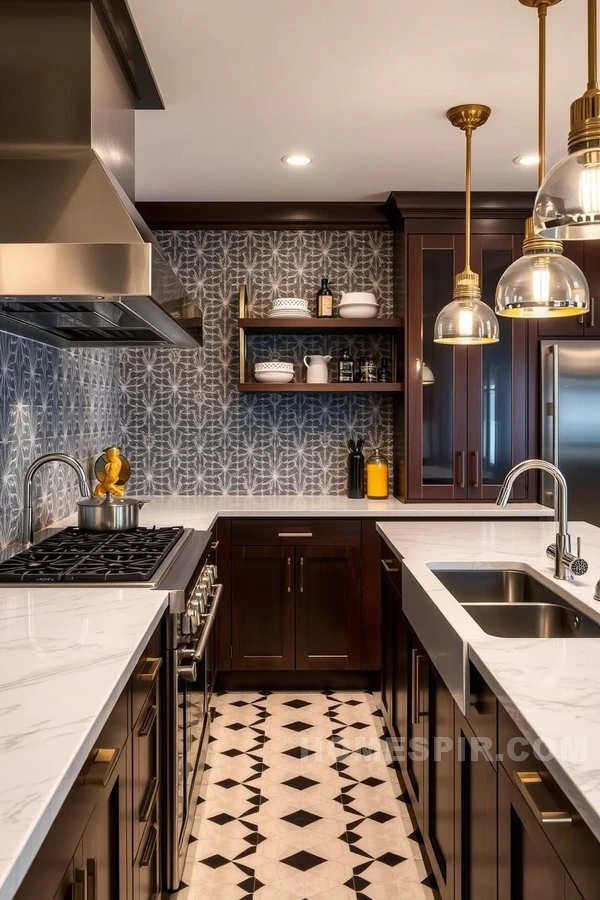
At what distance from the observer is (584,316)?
3852 mm

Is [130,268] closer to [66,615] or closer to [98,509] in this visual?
[66,615]

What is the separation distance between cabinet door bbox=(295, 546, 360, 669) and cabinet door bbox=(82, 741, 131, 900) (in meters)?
2.25

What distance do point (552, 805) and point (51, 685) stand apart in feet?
2.57

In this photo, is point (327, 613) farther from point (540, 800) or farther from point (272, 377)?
point (540, 800)

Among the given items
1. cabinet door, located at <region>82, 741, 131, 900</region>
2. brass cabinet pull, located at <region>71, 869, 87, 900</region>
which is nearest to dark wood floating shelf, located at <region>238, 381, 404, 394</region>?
cabinet door, located at <region>82, 741, 131, 900</region>

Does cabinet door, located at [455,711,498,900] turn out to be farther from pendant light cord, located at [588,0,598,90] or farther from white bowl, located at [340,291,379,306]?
white bowl, located at [340,291,379,306]

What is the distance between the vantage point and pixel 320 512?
3615 millimetres

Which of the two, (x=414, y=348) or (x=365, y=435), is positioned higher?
(x=414, y=348)

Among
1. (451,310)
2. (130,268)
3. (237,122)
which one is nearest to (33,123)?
(130,268)

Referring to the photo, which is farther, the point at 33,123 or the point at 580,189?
the point at 33,123

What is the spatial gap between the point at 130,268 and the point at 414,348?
2.33 metres

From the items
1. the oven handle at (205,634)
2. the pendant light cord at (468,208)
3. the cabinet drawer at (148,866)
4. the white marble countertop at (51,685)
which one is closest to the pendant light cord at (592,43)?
the pendant light cord at (468,208)

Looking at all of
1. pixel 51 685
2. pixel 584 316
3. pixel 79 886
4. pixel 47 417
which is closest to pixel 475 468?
pixel 584 316

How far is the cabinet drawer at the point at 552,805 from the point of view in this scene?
889mm
